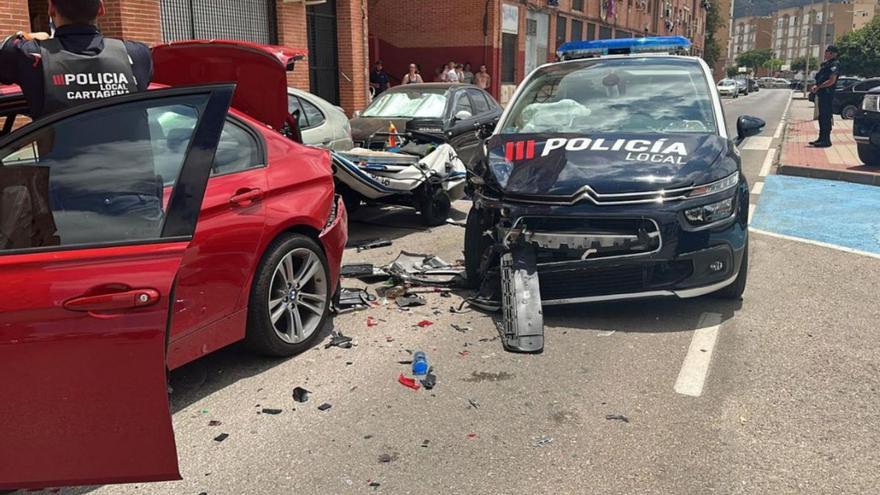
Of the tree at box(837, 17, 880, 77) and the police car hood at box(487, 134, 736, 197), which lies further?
the tree at box(837, 17, 880, 77)

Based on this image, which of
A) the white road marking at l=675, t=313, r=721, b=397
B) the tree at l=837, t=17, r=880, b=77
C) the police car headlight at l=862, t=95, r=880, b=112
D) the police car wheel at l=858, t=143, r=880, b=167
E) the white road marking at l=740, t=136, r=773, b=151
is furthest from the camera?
the tree at l=837, t=17, r=880, b=77

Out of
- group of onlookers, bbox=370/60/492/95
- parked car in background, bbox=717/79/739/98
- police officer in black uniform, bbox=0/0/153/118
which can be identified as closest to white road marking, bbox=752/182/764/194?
police officer in black uniform, bbox=0/0/153/118

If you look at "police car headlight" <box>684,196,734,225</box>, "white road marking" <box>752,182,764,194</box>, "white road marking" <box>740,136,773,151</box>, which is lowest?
"white road marking" <box>740,136,773,151</box>

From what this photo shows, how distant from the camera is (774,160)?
557 inches

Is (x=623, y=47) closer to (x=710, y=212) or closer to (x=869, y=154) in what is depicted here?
(x=710, y=212)

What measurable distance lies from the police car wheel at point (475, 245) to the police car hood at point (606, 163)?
37cm

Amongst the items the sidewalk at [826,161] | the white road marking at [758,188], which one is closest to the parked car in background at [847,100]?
the sidewalk at [826,161]

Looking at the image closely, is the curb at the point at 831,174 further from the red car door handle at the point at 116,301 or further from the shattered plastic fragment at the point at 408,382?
the red car door handle at the point at 116,301

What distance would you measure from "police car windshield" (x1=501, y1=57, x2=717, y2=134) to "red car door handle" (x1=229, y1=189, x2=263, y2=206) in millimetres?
2597

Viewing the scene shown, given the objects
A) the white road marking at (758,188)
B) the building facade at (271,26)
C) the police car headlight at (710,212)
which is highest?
the building facade at (271,26)

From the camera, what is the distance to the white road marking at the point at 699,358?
390 cm

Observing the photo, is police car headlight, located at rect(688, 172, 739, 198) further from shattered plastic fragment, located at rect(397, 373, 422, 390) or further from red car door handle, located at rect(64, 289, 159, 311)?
red car door handle, located at rect(64, 289, 159, 311)

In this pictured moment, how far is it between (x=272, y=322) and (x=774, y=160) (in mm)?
12815

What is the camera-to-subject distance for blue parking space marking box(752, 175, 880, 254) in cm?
759
